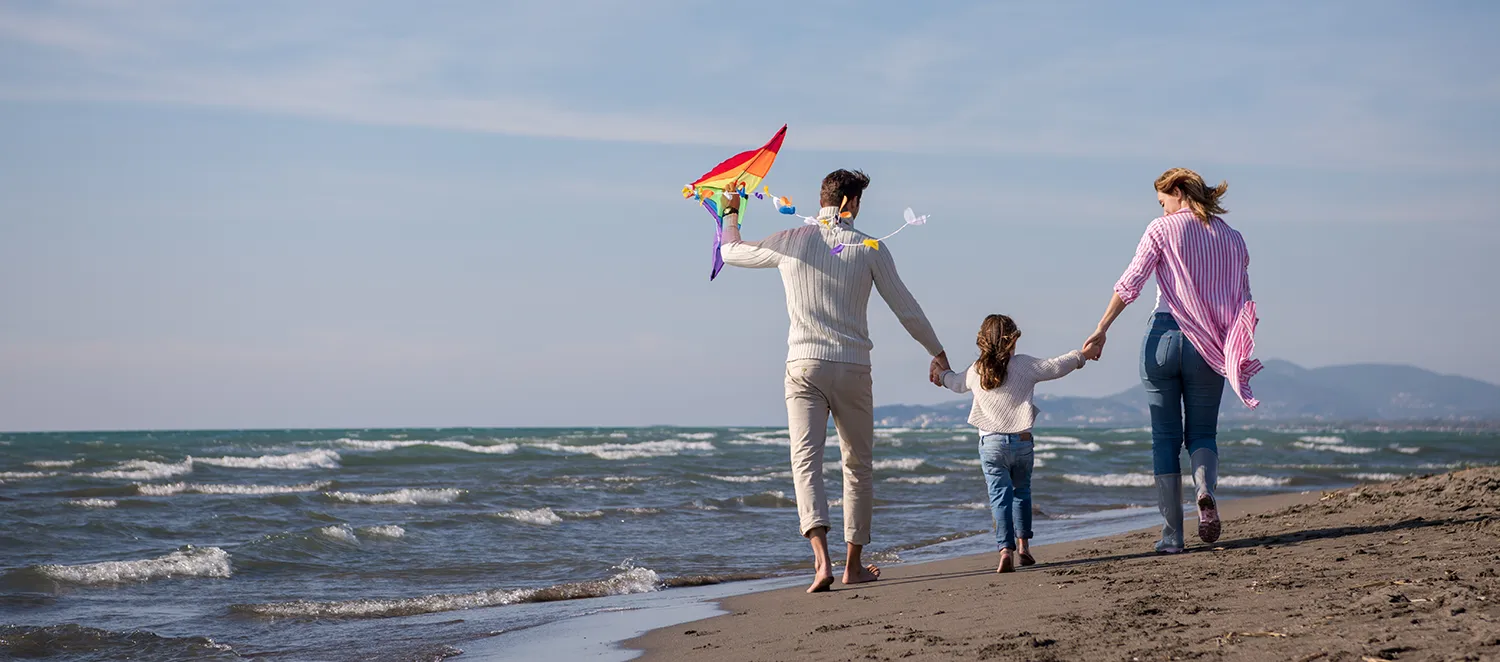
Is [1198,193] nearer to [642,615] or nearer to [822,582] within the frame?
[822,582]

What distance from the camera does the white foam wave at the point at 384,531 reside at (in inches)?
350

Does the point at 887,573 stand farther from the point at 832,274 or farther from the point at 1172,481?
the point at 832,274

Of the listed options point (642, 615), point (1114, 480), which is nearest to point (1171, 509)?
point (642, 615)

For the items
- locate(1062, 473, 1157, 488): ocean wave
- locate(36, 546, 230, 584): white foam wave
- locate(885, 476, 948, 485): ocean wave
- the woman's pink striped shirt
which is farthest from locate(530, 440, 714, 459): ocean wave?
the woman's pink striped shirt

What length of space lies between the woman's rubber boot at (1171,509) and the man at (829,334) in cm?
124

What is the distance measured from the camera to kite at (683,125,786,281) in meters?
5.12

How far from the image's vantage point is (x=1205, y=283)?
5062 millimetres

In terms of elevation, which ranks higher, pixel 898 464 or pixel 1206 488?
pixel 1206 488

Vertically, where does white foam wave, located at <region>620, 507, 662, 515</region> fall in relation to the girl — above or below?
below

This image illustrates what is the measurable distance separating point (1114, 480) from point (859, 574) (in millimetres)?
11641

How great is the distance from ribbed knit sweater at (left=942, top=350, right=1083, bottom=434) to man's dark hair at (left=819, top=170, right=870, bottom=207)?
950 mm

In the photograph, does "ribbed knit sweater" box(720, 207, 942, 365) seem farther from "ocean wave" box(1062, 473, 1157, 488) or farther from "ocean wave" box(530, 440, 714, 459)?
"ocean wave" box(530, 440, 714, 459)

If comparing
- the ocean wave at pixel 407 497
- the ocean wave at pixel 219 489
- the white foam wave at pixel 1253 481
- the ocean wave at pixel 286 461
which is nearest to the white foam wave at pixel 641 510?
the ocean wave at pixel 407 497

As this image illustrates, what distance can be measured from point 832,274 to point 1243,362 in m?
1.80
